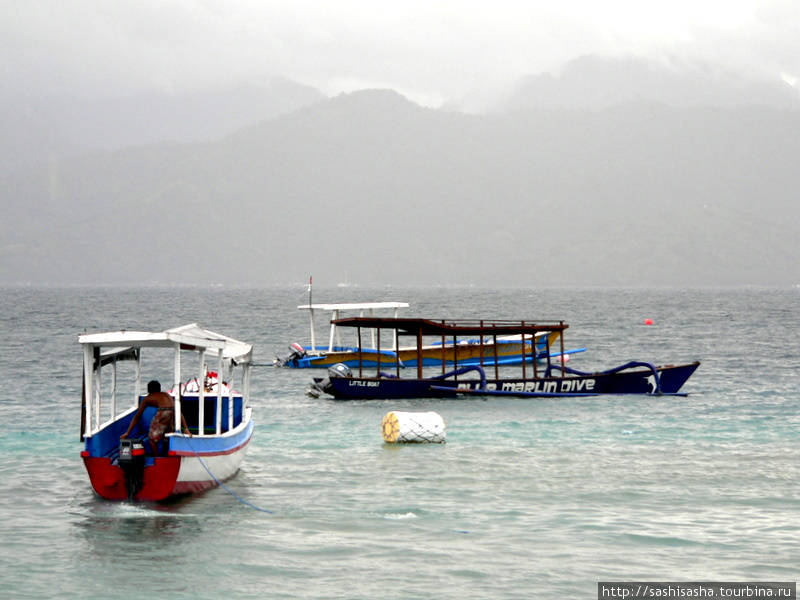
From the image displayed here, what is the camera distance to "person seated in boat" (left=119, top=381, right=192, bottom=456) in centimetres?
2092

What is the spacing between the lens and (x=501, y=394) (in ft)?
123

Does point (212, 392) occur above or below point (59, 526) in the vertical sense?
above

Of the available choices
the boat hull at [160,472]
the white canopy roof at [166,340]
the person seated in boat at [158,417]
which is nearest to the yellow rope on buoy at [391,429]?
the white canopy roof at [166,340]

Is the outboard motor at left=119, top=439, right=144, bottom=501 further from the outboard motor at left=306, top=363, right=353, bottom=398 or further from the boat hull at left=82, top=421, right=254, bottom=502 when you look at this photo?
the outboard motor at left=306, top=363, right=353, bottom=398

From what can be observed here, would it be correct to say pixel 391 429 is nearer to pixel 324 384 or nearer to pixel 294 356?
pixel 324 384

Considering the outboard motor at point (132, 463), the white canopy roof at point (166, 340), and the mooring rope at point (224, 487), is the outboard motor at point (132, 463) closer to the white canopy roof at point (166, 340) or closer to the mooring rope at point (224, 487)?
the mooring rope at point (224, 487)

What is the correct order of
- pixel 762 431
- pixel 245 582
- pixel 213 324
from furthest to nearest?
pixel 213 324, pixel 762 431, pixel 245 582

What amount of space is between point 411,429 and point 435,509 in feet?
23.0

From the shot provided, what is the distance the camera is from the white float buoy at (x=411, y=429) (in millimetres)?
27766

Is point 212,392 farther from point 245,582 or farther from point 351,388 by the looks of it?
point 351,388

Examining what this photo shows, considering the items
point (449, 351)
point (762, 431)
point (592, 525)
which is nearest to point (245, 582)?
point (592, 525)

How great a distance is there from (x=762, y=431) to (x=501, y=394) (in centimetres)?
948

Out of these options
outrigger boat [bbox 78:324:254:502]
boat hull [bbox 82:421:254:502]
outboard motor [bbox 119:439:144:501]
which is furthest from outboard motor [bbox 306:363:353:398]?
outboard motor [bbox 119:439:144:501]

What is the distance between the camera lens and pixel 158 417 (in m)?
21.1
